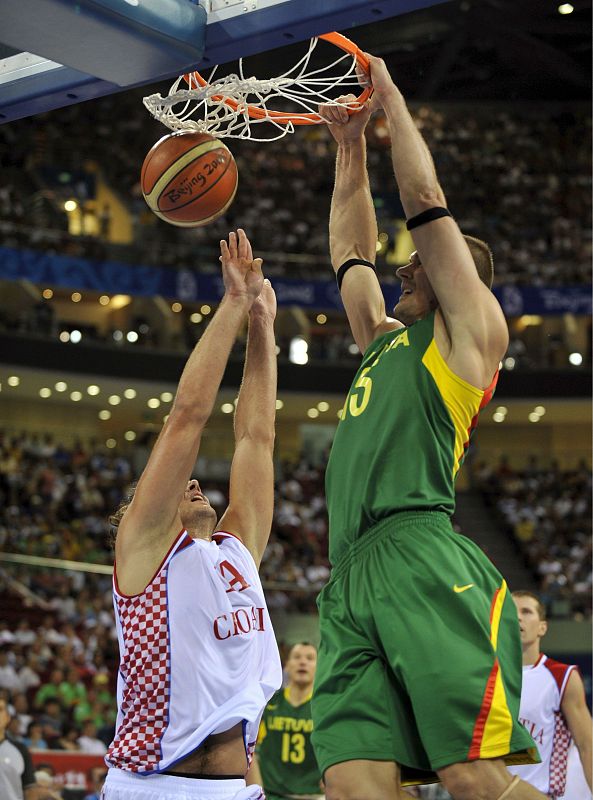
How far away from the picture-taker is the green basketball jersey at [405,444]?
11.6ft

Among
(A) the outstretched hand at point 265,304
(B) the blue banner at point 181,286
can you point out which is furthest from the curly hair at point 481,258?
(B) the blue banner at point 181,286

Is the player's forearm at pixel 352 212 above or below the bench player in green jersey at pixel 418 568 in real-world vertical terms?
above

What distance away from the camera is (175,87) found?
15.1 feet

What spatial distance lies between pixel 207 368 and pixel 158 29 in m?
1.19

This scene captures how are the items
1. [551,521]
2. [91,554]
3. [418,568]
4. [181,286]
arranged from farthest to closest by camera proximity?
[181,286]
[551,521]
[91,554]
[418,568]

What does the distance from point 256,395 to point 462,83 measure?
28066 mm

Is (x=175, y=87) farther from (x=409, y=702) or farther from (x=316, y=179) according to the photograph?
(x=316, y=179)

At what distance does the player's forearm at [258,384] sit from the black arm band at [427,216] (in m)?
1.35

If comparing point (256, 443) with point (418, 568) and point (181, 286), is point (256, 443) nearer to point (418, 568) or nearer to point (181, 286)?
point (418, 568)

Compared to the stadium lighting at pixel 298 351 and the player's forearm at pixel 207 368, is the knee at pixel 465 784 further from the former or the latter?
the stadium lighting at pixel 298 351

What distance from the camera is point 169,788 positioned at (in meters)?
3.76

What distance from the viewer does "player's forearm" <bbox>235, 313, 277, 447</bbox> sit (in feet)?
15.6

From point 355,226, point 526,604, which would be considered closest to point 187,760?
point 355,226

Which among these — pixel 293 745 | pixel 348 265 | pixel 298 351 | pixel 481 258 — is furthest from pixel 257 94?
pixel 298 351
